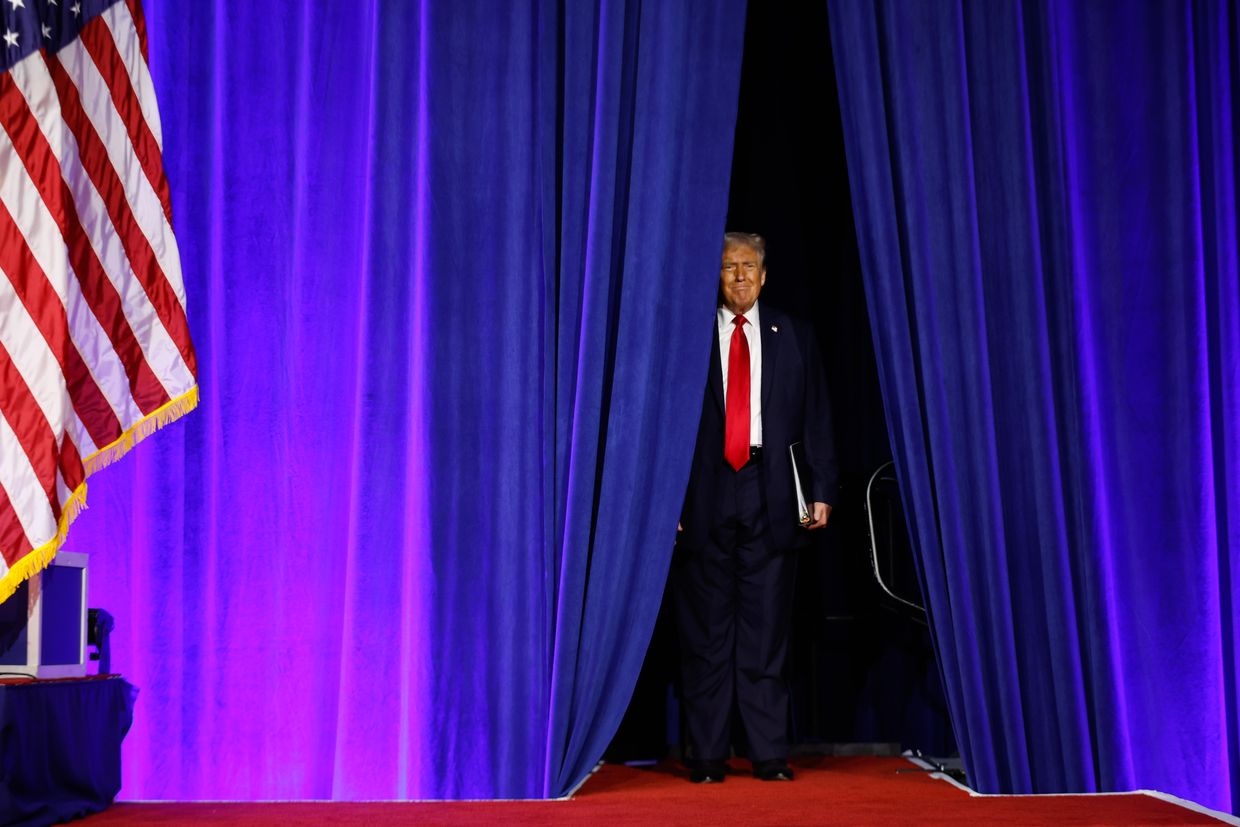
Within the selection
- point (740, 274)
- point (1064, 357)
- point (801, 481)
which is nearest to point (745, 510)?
point (801, 481)

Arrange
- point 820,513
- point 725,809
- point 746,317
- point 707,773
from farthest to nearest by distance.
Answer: point 746,317
point 820,513
point 707,773
point 725,809

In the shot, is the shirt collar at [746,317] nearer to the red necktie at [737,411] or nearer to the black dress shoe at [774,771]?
the red necktie at [737,411]

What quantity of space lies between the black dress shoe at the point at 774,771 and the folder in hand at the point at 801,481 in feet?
2.32

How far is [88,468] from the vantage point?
139 inches

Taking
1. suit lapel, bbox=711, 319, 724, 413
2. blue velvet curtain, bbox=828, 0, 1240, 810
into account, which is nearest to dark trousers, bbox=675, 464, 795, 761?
suit lapel, bbox=711, 319, 724, 413

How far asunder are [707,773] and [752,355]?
126 centimetres

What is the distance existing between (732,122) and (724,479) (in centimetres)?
106

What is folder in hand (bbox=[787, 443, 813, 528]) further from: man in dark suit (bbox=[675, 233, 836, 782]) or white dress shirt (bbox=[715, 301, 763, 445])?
white dress shirt (bbox=[715, 301, 763, 445])

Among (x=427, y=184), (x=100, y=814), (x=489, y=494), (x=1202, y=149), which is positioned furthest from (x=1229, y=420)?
(x=100, y=814)

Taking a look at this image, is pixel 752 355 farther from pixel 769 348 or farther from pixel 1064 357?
pixel 1064 357

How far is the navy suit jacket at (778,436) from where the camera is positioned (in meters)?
3.98

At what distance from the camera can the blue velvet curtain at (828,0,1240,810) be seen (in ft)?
11.9

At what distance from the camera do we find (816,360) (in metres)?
4.13

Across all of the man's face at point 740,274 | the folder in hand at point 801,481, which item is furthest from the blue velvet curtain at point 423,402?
the folder in hand at point 801,481
